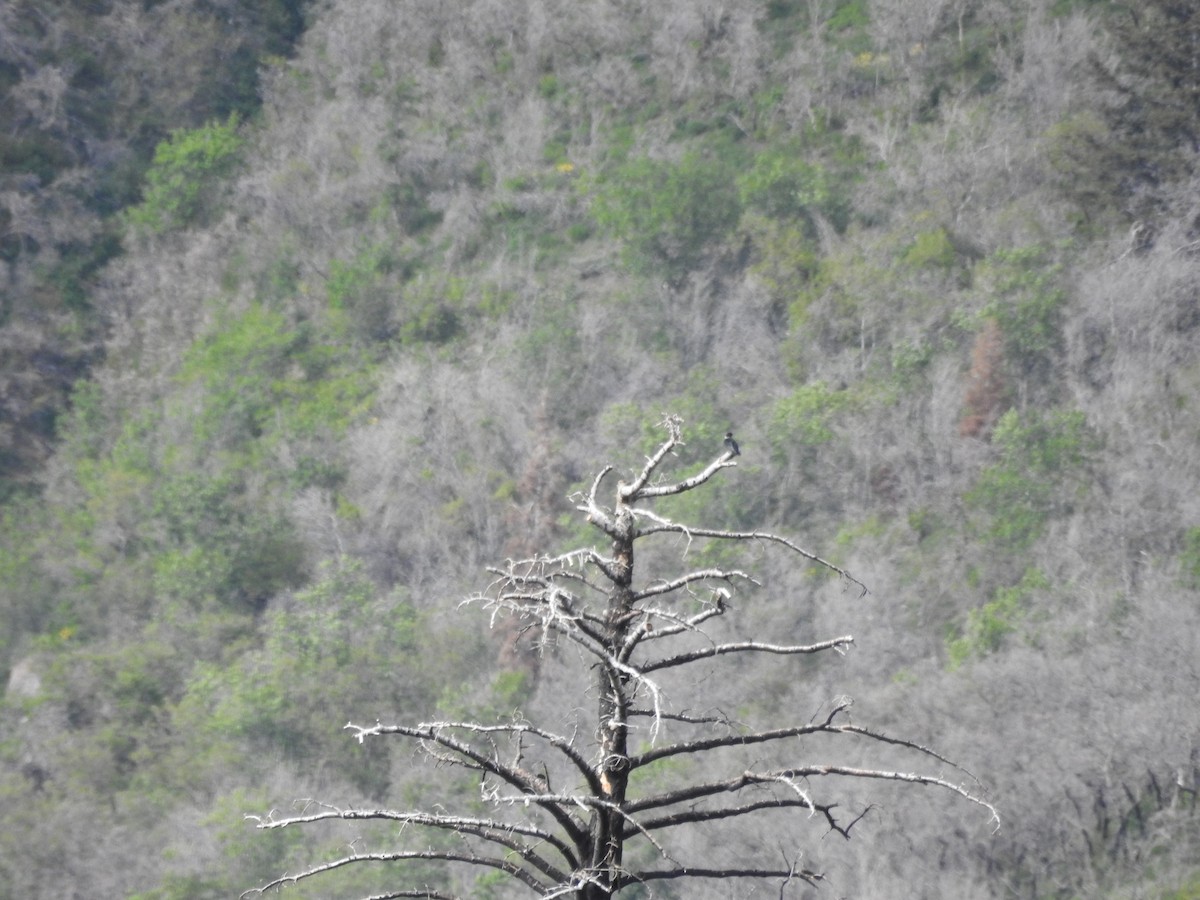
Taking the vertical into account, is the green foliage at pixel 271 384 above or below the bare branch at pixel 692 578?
below

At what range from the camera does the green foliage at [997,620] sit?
Answer: 19.2 metres

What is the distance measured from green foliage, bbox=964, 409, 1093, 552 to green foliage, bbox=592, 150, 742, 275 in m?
7.20

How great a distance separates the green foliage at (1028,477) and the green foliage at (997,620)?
1.05 metres

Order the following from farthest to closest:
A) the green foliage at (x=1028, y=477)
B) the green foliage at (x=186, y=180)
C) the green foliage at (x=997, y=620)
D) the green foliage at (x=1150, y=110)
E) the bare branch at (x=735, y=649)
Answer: the green foliage at (x=186, y=180) < the green foliage at (x=1150, y=110) < the green foliage at (x=1028, y=477) < the green foliage at (x=997, y=620) < the bare branch at (x=735, y=649)

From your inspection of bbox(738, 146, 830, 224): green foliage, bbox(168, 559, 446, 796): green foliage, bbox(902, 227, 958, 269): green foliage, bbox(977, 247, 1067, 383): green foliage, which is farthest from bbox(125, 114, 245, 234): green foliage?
bbox(977, 247, 1067, 383): green foliage

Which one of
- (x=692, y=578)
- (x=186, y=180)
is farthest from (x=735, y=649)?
(x=186, y=180)

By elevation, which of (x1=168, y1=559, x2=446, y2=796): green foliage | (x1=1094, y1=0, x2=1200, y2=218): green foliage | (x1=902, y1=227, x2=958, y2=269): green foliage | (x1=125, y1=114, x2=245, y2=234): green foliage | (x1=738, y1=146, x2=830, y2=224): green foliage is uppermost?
(x1=1094, y1=0, x2=1200, y2=218): green foliage

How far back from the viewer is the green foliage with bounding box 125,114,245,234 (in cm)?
3350

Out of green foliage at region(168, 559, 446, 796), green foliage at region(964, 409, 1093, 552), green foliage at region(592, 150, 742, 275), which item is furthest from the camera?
green foliage at region(592, 150, 742, 275)

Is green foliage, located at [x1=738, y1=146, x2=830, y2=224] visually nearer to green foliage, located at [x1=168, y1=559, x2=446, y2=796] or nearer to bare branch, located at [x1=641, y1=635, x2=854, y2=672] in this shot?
green foliage, located at [x1=168, y1=559, x2=446, y2=796]

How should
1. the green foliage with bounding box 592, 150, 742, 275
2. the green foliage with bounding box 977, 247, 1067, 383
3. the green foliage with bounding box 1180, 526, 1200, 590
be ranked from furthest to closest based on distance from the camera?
the green foliage with bounding box 592, 150, 742, 275 → the green foliage with bounding box 977, 247, 1067, 383 → the green foliage with bounding box 1180, 526, 1200, 590

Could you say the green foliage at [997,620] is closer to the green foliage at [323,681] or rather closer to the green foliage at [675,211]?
the green foliage at [323,681]

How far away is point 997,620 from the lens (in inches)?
762

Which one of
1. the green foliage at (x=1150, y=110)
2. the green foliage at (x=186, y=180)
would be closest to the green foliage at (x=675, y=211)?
the green foliage at (x=1150, y=110)
